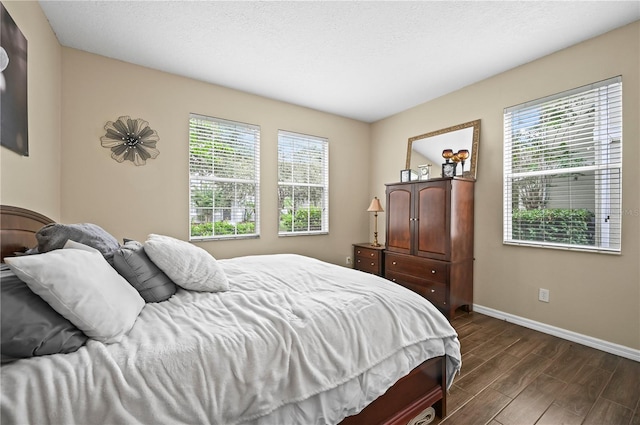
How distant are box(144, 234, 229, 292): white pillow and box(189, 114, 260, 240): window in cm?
175

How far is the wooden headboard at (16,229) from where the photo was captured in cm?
139

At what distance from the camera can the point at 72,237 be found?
53.3 inches

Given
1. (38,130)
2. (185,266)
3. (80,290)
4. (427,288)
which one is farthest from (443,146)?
(38,130)

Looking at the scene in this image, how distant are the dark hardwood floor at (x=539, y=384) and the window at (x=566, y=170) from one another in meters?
0.96

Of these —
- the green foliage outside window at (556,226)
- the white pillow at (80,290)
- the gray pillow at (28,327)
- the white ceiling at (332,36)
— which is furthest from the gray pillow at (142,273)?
the green foliage outside window at (556,226)

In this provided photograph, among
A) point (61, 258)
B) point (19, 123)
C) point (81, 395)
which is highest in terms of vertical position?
point (19, 123)

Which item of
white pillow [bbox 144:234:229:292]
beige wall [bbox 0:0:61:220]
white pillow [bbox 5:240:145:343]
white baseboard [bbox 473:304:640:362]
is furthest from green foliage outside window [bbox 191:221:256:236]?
white baseboard [bbox 473:304:640:362]

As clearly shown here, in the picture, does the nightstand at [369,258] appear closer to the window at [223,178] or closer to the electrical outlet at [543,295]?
the window at [223,178]

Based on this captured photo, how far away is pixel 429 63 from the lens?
2916 mm

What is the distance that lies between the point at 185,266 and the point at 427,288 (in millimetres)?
2708

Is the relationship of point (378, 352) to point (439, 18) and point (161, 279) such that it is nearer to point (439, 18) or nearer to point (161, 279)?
point (161, 279)

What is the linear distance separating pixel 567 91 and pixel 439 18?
153 centimetres

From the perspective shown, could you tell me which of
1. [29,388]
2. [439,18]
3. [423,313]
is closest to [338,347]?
[423,313]

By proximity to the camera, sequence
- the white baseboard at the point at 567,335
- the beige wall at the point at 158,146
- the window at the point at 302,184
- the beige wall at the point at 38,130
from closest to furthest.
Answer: the beige wall at the point at 38,130
the white baseboard at the point at 567,335
the beige wall at the point at 158,146
the window at the point at 302,184
